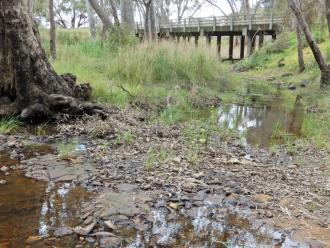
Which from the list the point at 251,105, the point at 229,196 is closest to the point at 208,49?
the point at 251,105

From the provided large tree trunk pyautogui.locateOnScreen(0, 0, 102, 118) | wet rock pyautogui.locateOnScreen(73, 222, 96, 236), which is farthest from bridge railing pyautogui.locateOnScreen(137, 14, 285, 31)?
wet rock pyautogui.locateOnScreen(73, 222, 96, 236)

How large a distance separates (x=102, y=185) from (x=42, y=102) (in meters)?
2.40

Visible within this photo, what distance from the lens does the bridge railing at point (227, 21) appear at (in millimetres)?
23541

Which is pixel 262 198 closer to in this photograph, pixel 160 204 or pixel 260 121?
pixel 160 204

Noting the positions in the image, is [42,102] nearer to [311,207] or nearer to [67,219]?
[67,219]

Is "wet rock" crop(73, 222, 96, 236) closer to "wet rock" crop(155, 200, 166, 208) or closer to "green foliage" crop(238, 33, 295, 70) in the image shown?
"wet rock" crop(155, 200, 166, 208)

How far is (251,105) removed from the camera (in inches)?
359

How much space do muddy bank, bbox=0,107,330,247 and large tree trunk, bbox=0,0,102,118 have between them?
492 millimetres

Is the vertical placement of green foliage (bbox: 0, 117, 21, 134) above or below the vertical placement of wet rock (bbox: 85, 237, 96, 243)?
above

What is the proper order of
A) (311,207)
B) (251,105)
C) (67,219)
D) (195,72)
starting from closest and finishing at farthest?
(67,219) < (311,207) < (251,105) < (195,72)

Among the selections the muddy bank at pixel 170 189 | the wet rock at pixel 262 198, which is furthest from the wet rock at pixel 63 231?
the wet rock at pixel 262 198

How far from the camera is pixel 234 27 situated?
84.1 feet

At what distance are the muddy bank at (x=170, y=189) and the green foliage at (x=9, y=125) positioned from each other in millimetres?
Answer: 182

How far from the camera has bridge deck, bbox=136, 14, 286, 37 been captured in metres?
23.7
